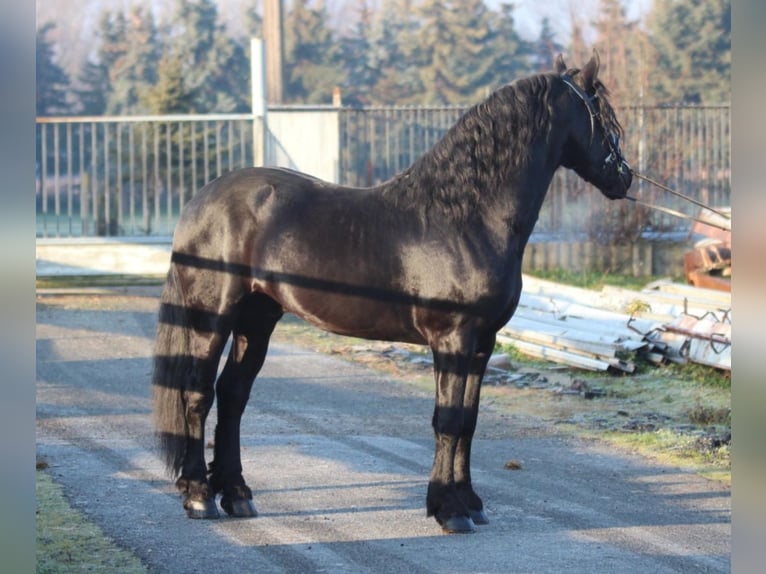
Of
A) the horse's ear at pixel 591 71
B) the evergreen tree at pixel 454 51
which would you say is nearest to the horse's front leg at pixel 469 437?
the horse's ear at pixel 591 71

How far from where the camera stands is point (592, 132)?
5840 millimetres

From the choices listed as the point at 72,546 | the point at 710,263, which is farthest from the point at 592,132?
the point at 710,263

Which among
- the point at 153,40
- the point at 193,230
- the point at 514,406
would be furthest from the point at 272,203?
the point at 153,40

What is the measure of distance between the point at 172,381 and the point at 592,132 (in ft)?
8.41

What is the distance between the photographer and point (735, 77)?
1743 millimetres

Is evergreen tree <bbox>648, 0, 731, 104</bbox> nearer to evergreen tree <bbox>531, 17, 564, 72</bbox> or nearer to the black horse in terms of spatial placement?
evergreen tree <bbox>531, 17, 564, 72</bbox>

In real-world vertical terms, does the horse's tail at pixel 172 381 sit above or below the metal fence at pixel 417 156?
below

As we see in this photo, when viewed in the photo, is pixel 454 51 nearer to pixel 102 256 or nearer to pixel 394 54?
pixel 394 54

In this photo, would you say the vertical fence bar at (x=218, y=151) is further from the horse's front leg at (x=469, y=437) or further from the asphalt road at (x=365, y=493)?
the horse's front leg at (x=469, y=437)

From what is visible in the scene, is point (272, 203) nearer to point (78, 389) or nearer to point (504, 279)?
point (504, 279)

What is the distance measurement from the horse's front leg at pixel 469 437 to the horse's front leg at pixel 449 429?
0.46 ft

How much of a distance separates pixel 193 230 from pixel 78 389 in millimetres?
4226

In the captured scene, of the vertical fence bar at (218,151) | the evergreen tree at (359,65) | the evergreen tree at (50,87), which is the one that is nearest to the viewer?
the vertical fence bar at (218,151)

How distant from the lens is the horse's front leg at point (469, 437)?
5840mm
